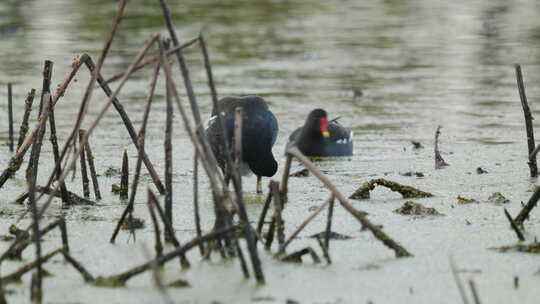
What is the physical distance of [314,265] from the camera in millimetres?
3441

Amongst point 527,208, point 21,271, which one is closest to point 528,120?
point 527,208

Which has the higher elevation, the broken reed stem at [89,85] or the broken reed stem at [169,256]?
the broken reed stem at [89,85]

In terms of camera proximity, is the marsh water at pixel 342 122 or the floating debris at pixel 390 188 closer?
the marsh water at pixel 342 122

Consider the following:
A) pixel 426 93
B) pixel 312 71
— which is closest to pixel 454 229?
pixel 426 93

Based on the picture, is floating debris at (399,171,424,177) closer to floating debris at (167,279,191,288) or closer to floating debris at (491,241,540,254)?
floating debris at (491,241,540,254)

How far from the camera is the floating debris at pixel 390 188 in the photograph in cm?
468

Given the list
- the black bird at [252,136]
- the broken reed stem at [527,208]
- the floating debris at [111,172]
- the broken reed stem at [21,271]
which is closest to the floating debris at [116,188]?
the floating debris at [111,172]

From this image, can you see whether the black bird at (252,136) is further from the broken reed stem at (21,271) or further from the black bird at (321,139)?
the broken reed stem at (21,271)

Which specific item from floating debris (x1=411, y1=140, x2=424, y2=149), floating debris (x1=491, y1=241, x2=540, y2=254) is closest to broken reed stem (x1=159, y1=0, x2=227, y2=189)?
floating debris (x1=491, y1=241, x2=540, y2=254)

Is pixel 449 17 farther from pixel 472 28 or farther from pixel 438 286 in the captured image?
pixel 438 286

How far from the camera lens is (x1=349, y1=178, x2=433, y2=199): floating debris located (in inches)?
184

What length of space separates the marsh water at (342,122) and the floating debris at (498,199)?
0.05 meters

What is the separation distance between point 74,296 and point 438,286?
1.17 meters

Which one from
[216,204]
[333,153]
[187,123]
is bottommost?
[333,153]
